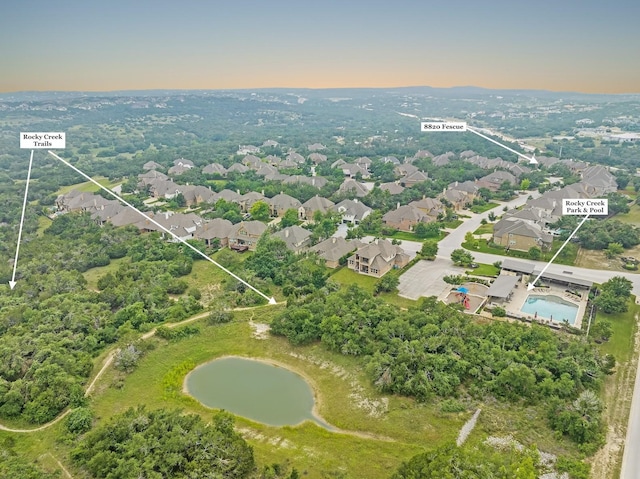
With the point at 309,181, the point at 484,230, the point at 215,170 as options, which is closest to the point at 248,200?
the point at 309,181

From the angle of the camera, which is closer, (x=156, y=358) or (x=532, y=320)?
(x=156, y=358)

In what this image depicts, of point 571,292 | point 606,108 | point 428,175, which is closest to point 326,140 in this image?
point 428,175

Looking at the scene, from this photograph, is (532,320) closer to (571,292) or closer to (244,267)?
(571,292)

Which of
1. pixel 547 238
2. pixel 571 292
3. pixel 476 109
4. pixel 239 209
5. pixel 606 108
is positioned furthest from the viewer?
pixel 476 109

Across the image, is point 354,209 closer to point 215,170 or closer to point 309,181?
point 309,181

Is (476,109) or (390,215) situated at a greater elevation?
(476,109)

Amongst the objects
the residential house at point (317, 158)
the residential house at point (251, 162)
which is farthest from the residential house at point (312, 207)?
the residential house at point (317, 158)
